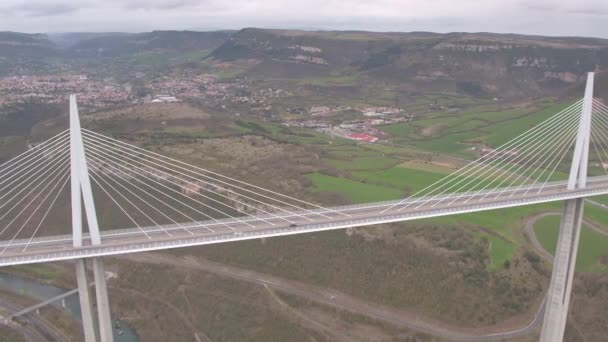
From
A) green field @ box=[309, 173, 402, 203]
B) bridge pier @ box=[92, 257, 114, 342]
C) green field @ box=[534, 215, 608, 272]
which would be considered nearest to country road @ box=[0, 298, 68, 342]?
bridge pier @ box=[92, 257, 114, 342]

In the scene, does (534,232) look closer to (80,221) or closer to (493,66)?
(80,221)

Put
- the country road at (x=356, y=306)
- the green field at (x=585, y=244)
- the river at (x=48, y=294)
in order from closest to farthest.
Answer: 1. the country road at (x=356, y=306)
2. the river at (x=48, y=294)
3. the green field at (x=585, y=244)

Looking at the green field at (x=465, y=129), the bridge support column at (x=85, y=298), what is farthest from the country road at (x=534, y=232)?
the bridge support column at (x=85, y=298)

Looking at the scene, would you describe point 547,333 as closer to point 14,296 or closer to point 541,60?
point 14,296

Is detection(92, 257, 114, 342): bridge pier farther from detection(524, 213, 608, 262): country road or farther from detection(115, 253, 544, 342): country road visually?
detection(524, 213, 608, 262): country road

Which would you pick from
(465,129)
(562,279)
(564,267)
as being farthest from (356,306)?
(465,129)

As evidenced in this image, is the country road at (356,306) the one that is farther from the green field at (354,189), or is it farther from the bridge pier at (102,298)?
the bridge pier at (102,298)
